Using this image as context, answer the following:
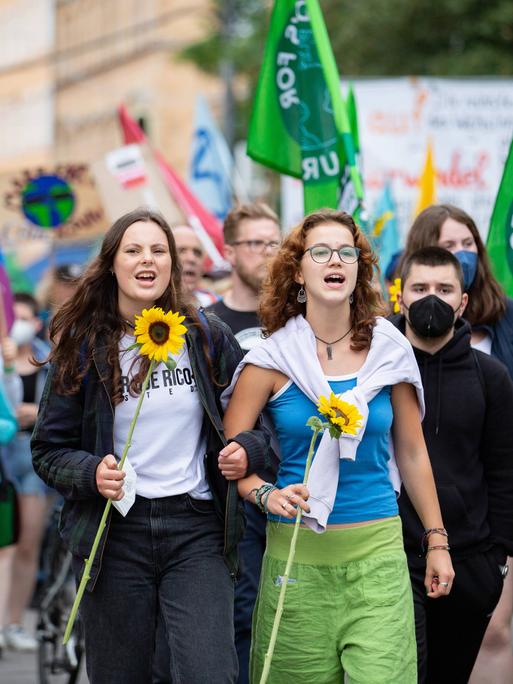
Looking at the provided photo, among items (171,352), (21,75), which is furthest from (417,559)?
(21,75)

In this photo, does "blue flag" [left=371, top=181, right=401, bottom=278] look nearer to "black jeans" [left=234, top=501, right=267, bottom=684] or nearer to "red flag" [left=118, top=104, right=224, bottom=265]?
Answer: "red flag" [left=118, top=104, right=224, bottom=265]

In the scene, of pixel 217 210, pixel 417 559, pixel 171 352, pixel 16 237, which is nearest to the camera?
pixel 171 352

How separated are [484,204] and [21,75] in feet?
198

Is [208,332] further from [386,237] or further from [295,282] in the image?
[386,237]

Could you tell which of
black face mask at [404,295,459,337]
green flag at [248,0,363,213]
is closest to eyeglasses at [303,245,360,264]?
black face mask at [404,295,459,337]

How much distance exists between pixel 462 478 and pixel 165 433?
121 centimetres

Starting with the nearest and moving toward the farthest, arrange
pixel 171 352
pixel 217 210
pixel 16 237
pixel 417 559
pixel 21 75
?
pixel 171 352, pixel 417 559, pixel 217 210, pixel 16 237, pixel 21 75

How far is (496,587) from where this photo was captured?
5.86 m

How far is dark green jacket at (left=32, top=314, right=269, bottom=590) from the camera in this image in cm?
512

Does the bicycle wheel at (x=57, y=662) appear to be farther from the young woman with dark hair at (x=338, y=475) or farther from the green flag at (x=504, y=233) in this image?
the young woman with dark hair at (x=338, y=475)

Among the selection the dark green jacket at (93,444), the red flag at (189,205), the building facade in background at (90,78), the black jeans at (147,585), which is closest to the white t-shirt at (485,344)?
the dark green jacket at (93,444)

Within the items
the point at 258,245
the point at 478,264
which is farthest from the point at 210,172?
the point at 478,264

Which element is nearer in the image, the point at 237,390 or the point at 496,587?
the point at 237,390

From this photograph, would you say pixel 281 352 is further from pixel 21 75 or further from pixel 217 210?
pixel 21 75
